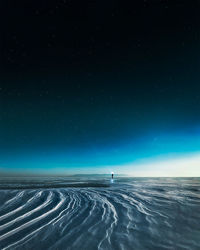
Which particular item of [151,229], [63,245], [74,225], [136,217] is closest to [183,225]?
[151,229]

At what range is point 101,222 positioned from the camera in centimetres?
686

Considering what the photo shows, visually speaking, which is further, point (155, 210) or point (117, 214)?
point (155, 210)

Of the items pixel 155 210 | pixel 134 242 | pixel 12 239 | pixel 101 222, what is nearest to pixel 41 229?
pixel 12 239

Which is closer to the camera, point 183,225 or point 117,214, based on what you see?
point 183,225

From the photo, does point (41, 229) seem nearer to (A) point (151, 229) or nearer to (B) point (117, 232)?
(B) point (117, 232)

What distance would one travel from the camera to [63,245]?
4828mm

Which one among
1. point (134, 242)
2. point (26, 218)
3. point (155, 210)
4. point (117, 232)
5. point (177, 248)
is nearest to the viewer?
point (177, 248)

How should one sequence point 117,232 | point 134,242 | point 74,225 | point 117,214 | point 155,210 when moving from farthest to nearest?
point 155,210 < point 117,214 < point 74,225 < point 117,232 < point 134,242

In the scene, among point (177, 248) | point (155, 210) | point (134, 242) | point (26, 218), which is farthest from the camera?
point (155, 210)

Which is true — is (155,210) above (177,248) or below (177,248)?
above

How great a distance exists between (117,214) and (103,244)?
349 centimetres

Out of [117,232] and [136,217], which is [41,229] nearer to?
[117,232]

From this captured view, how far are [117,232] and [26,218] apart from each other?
3.83 metres

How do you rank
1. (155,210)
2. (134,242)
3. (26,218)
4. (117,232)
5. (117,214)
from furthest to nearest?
(155,210) → (117,214) → (26,218) → (117,232) → (134,242)
